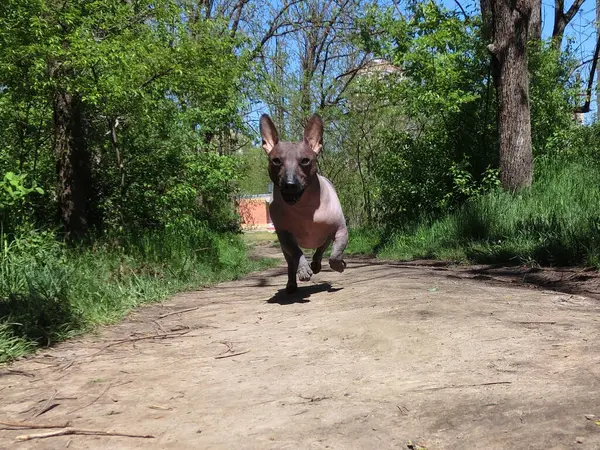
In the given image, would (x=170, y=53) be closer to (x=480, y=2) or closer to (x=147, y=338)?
(x=147, y=338)

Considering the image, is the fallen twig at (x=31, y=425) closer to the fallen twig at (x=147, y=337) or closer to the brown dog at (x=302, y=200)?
the fallen twig at (x=147, y=337)

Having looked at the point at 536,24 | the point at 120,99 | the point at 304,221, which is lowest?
the point at 304,221

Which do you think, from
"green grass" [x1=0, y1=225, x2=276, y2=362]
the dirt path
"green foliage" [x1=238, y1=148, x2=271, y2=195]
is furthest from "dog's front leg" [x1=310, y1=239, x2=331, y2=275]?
"green foliage" [x1=238, y1=148, x2=271, y2=195]

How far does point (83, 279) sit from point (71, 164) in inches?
127

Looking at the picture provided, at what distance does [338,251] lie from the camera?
5.70 meters

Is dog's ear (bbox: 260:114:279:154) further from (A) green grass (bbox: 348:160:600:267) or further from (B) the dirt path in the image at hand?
(A) green grass (bbox: 348:160:600:267)

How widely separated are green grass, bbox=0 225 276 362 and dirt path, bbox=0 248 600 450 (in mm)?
277

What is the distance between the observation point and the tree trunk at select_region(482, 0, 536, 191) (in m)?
10.0

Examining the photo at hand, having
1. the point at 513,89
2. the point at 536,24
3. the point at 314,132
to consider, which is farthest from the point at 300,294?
the point at 536,24

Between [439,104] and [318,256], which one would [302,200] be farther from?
[439,104]

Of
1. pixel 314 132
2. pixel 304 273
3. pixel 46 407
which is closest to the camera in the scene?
pixel 46 407

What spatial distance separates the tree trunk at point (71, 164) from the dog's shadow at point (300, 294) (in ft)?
11.6

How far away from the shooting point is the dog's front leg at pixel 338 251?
5680mm

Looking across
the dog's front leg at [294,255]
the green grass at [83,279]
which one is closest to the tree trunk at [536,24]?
the green grass at [83,279]
